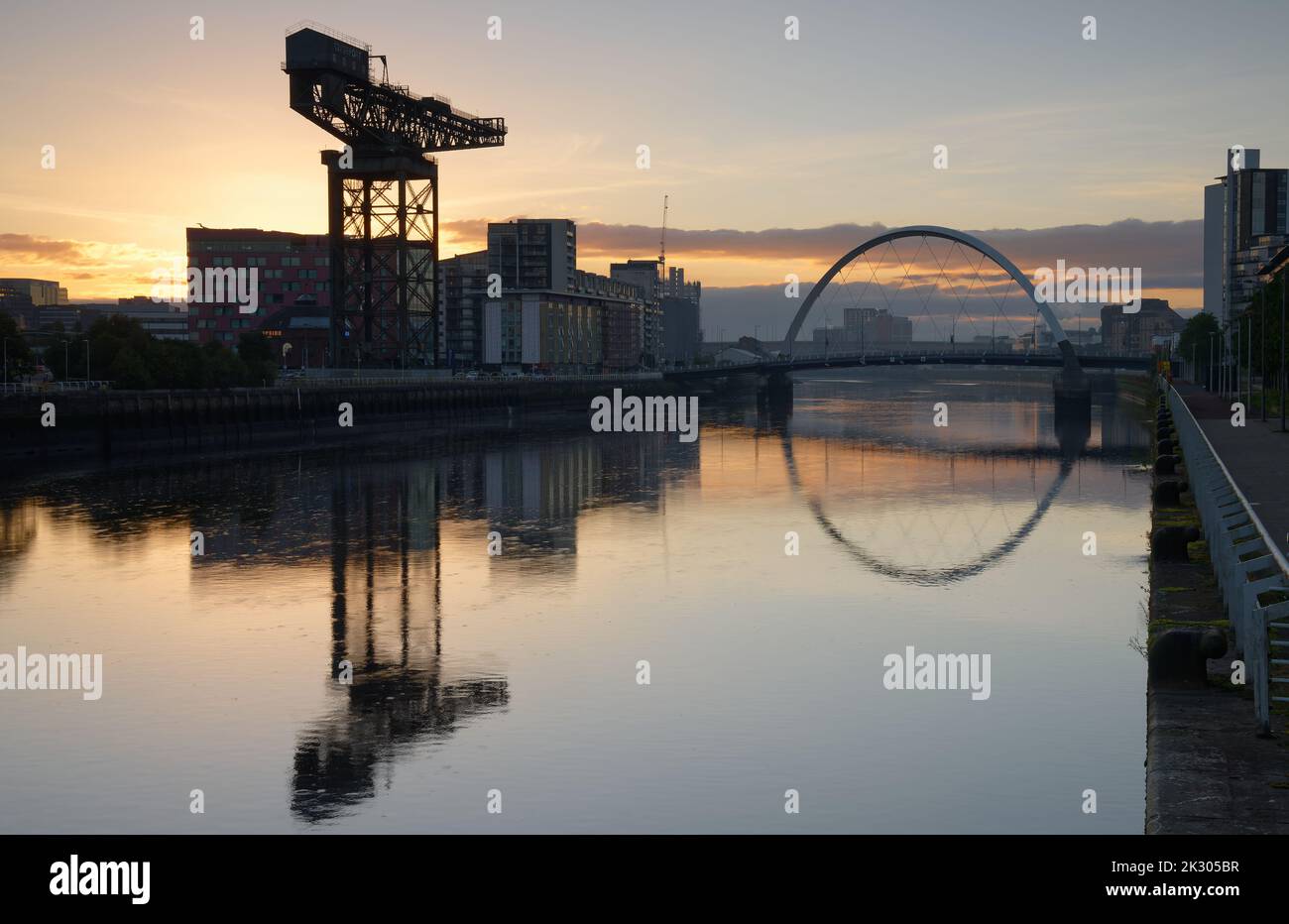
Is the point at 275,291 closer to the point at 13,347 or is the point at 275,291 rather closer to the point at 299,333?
the point at 299,333

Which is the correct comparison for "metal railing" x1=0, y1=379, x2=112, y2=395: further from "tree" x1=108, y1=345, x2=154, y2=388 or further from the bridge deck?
the bridge deck

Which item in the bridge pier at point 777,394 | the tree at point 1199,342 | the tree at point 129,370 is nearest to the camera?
the tree at point 129,370

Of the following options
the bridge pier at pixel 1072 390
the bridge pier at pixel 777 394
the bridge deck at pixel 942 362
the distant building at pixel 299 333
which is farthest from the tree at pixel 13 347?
the distant building at pixel 299 333

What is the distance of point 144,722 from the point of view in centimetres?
1925

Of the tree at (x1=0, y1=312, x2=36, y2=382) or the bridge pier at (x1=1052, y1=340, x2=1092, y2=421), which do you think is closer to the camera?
the tree at (x1=0, y1=312, x2=36, y2=382)

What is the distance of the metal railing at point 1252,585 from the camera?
13.9 meters

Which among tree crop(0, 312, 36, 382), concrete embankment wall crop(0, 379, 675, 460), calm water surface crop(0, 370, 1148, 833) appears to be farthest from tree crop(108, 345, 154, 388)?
calm water surface crop(0, 370, 1148, 833)

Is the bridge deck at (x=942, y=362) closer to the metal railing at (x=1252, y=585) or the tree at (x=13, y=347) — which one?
the tree at (x=13, y=347)

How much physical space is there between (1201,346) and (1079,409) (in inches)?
1060

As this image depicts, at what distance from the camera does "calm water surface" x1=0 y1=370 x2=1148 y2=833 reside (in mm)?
15977

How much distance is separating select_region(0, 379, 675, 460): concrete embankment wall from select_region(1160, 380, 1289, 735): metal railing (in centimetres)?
5523

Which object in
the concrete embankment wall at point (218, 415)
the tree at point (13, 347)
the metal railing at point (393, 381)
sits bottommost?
the concrete embankment wall at point (218, 415)

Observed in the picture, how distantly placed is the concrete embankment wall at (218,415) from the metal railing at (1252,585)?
55235 millimetres
